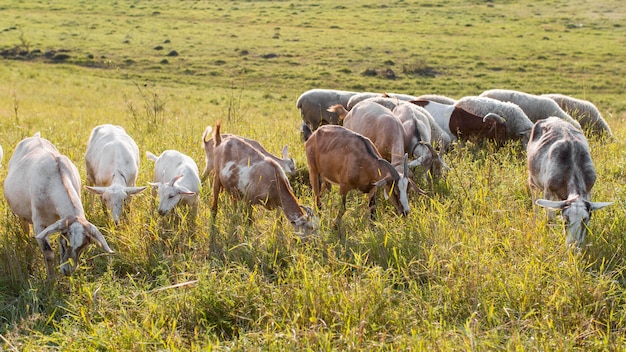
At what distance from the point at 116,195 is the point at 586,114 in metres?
9.31

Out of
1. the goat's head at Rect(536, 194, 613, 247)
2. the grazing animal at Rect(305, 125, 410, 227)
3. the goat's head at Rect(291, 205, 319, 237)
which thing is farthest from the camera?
the grazing animal at Rect(305, 125, 410, 227)

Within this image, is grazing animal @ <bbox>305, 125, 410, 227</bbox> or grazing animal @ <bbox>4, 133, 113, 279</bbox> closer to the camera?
grazing animal @ <bbox>4, 133, 113, 279</bbox>

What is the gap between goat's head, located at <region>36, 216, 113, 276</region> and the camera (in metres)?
5.50

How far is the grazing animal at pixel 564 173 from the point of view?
567 cm

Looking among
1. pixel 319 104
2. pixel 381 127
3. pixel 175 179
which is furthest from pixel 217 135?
pixel 319 104

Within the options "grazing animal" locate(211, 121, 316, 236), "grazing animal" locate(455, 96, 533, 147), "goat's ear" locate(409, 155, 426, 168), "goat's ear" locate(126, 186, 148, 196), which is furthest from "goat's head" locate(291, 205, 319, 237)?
"grazing animal" locate(455, 96, 533, 147)

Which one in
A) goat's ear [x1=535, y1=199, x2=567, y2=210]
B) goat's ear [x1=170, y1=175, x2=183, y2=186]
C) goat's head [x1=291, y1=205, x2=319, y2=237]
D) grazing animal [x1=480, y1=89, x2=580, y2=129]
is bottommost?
grazing animal [x1=480, y1=89, x2=580, y2=129]

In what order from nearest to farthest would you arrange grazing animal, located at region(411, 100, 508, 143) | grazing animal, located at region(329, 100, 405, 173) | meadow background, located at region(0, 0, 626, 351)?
meadow background, located at region(0, 0, 626, 351) → grazing animal, located at region(329, 100, 405, 173) → grazing animal, located at region(411, 100, 508, 143)

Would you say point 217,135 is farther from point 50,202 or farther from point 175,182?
point 50,202

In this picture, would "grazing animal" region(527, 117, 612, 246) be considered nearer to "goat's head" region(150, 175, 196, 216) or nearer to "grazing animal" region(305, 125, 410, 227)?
"grazing animal" region(305, 125, 410, 227)

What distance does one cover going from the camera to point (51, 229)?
5.53 m

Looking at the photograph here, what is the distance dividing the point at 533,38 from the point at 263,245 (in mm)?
30158

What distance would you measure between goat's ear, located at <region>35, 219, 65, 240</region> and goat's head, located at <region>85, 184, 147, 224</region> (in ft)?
2.96

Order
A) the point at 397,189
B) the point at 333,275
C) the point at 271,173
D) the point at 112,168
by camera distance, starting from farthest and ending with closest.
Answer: the point at 112,168 < the point at 271,173 < the point at 397,189 < the point at 333,275
